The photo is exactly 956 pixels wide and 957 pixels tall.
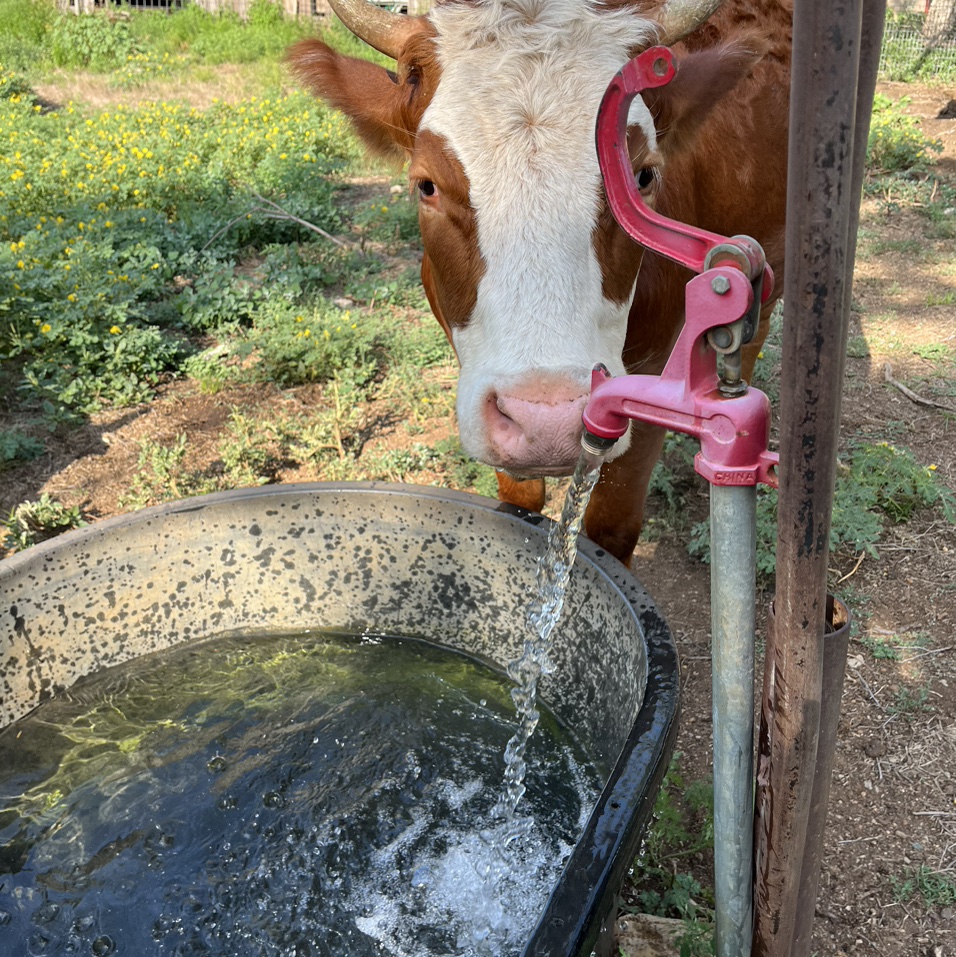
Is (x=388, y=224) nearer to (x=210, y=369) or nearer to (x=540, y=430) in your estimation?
(x=210, y=369)

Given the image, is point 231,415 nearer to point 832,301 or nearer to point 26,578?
point 26,578

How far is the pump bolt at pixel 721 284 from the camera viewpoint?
40.4 inches

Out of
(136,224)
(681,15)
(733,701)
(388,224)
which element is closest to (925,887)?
(733,701)

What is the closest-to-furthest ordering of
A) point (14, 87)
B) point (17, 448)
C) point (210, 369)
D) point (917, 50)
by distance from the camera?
point (17, 448), point (210, 369), point (14, 87), point (917, 50)

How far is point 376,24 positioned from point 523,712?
1.68m

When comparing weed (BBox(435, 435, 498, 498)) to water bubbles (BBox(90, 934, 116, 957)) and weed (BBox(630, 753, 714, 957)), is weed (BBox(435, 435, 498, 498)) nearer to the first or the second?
weed (BBox(630, 753, 714, 957))

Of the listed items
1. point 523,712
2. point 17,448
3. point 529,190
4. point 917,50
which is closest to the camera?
point 529,190

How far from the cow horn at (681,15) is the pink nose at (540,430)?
990 mm

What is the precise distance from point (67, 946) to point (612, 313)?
1.63 m

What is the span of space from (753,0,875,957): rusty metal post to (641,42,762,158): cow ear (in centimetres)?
103

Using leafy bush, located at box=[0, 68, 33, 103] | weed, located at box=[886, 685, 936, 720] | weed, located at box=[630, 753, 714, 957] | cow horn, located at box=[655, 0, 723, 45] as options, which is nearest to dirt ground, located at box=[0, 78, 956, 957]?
weed, located at box=[886, 685, 936, 720]

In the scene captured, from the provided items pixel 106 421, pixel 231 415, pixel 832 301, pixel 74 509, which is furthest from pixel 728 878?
pixel 106 421

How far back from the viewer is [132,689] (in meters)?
2.30

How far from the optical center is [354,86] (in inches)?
93.6
